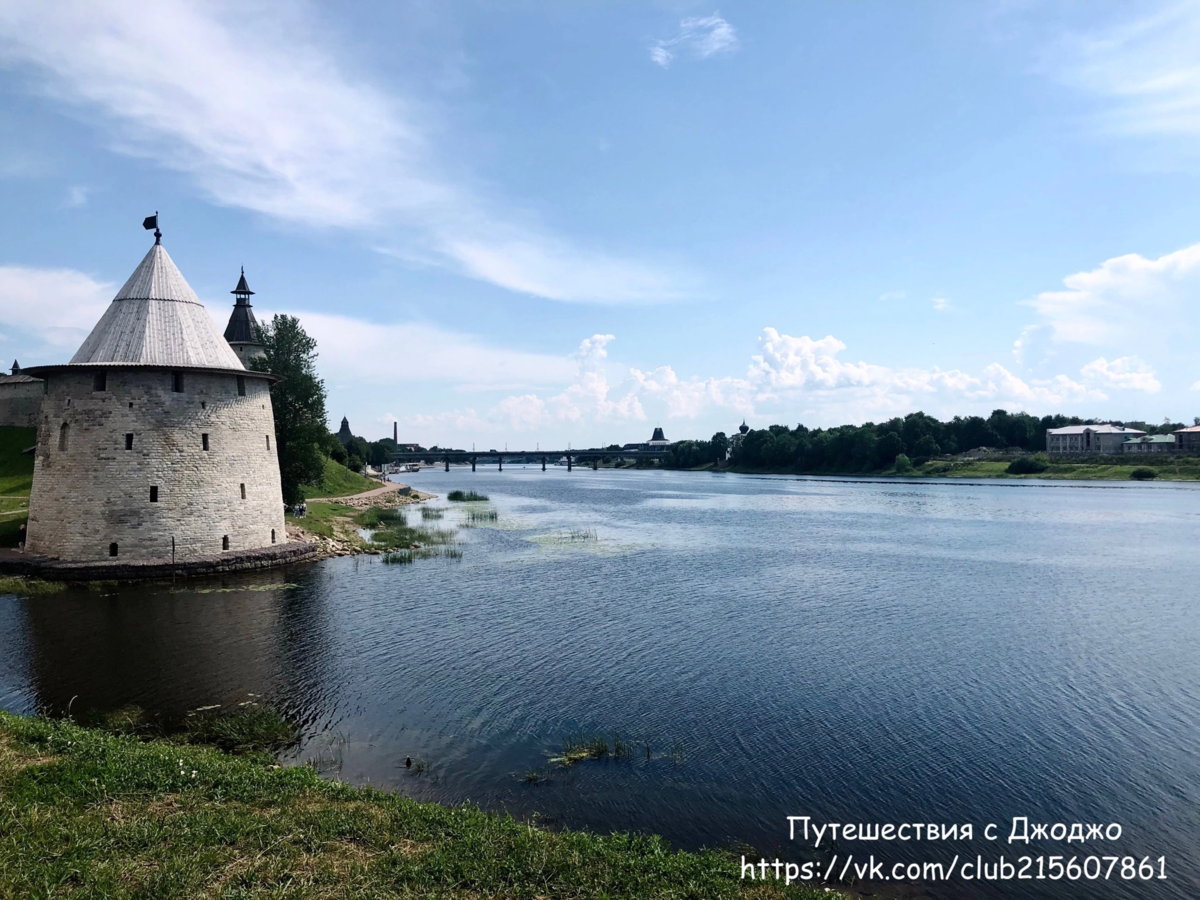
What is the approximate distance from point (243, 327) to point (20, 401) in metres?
18.4

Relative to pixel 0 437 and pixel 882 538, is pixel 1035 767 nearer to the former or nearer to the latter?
pixel 882 538

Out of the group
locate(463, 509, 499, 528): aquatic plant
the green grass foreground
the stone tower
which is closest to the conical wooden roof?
the stone tower

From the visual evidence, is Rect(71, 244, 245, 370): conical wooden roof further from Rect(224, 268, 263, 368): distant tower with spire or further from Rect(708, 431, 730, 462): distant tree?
Rect(708, 431, 730, 462): distant tree

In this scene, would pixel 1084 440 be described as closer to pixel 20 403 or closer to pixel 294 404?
pixel 294 404

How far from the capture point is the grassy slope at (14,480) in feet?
111

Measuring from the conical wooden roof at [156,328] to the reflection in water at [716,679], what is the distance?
9.96 metres

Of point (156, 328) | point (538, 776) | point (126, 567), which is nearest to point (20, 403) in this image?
point (156, 328)

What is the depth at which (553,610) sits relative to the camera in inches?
1029

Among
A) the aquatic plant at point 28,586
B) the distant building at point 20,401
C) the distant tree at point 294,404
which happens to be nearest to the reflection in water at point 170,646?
the aquatic plant at point 28,586

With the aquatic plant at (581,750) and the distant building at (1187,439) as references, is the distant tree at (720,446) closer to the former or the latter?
the distant building at (1187,439)

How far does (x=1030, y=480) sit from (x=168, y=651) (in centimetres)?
12135

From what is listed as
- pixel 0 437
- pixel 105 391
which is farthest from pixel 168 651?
pixel 0 437

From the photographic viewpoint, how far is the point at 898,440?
456 feet

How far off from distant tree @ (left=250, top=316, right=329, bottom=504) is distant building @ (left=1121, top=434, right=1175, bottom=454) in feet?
483
